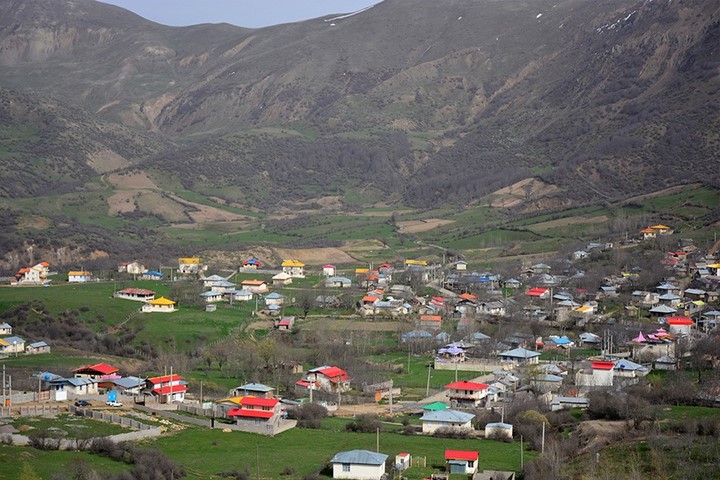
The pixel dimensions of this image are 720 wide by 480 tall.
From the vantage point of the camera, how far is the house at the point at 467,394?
5028 centimetres

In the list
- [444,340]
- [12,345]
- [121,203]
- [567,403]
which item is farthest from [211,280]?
[121,203]

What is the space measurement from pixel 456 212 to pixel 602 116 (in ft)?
131

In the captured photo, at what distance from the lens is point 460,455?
3862cm

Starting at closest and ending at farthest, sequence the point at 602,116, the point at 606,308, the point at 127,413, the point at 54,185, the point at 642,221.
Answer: the point at 127,413 < the point at 606,308 < the point at 642,221 < the point at 54,185 < the point at 602,116

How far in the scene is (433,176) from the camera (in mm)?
171500

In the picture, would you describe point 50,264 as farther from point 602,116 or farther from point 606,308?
point 602,116

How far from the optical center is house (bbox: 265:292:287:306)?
254 feet

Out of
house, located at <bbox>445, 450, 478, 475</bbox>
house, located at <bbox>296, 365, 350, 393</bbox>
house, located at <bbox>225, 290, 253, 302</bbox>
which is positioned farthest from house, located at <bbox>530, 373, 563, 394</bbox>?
house, located at <bbox>225, 290, 253, 302</bbox>

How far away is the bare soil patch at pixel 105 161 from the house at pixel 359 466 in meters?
135

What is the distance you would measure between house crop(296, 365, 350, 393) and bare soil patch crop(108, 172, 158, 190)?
92.1 m

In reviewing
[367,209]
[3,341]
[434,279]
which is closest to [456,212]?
[367,209]

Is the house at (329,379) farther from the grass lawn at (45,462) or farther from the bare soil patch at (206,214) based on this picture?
the bare soil patch at (206,214)

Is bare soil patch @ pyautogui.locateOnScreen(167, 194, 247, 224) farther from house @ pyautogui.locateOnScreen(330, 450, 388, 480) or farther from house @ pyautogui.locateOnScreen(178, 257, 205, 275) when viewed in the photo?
house @ pyautogui.locateOnScreen(330, 450, 388, 480)

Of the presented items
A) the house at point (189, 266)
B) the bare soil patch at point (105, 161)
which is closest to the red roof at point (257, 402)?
the house at point (189, 266)
